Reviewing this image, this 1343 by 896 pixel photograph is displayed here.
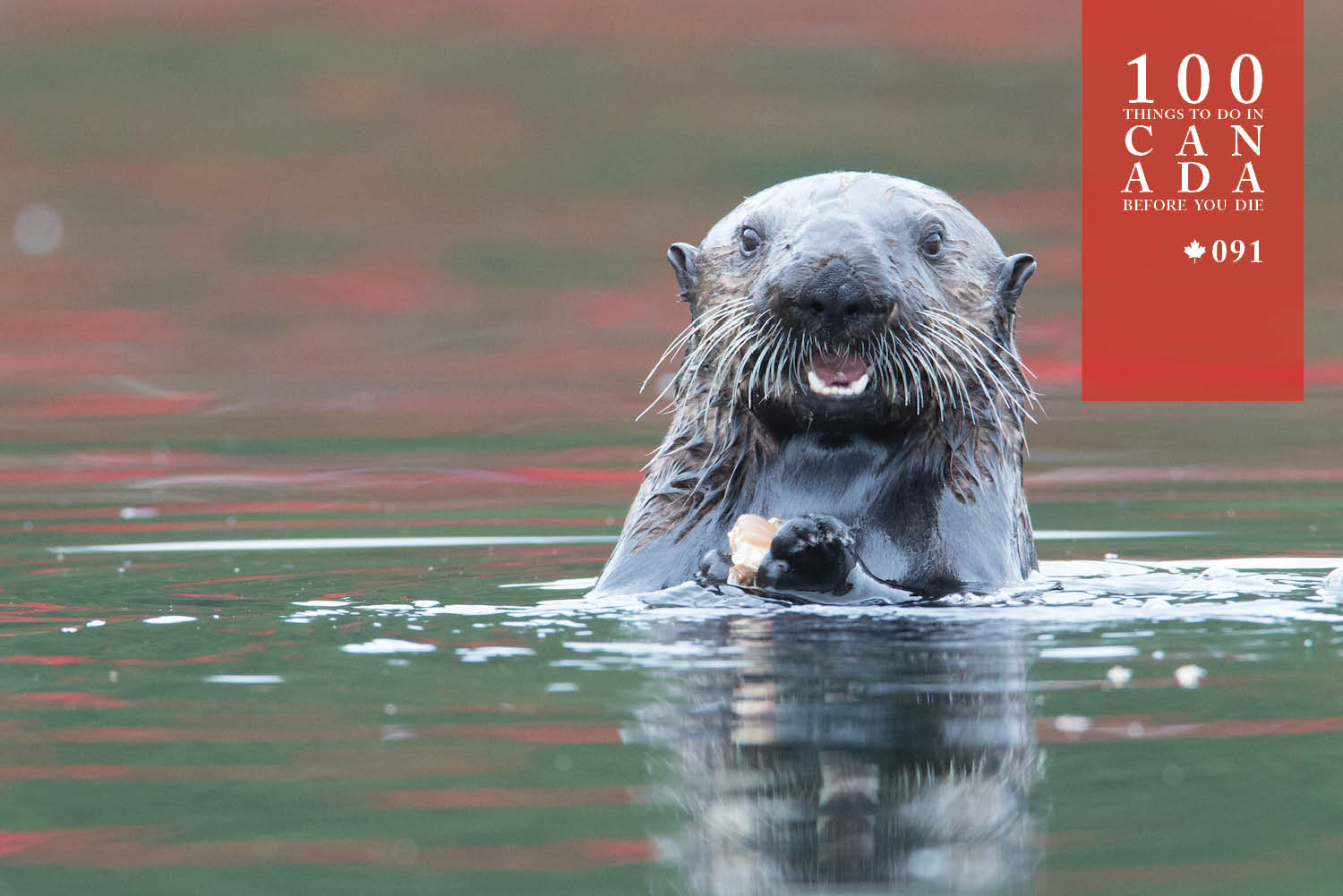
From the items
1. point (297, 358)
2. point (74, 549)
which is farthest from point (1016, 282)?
point (297, 358)

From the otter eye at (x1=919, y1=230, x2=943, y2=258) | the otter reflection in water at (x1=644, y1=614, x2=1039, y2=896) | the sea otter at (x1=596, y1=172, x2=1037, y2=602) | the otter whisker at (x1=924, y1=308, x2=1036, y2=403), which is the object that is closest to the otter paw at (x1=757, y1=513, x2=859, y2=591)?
the sea otter at (x1=596, y1=172, x2=1037, y2=602)

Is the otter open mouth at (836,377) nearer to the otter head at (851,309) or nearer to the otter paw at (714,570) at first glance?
the otter head at (851,309)

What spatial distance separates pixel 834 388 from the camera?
17.2 ft

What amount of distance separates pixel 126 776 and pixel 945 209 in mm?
3029

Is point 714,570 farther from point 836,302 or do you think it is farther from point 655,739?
point 655,739

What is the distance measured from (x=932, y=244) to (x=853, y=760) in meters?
2.35

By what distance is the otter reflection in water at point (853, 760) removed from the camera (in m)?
2.95

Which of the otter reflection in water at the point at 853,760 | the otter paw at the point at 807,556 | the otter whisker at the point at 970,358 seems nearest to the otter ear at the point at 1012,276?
the otter whisker at the point at 970,358

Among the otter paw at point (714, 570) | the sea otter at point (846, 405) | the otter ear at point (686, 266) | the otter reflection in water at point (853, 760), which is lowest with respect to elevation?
the otter reflection in water at point (853, 760)

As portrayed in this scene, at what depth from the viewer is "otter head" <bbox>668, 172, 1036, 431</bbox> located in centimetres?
508

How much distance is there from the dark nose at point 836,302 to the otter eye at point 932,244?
0.49m

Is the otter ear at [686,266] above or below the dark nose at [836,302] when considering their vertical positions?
above

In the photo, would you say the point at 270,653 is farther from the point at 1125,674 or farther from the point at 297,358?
the point at 297,358

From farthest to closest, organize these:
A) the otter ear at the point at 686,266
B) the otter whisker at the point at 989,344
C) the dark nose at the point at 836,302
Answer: the otter ear at the point at 686,266, the otter whisker at the point at 989,344, the dark nose at the point at 836,302
